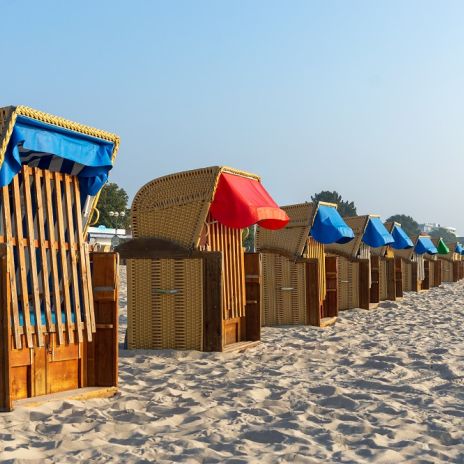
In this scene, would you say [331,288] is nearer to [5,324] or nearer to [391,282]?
[391,282]

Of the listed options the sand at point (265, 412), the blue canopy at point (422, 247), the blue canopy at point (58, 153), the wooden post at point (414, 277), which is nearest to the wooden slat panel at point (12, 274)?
the blue canopy at point (58, 153)

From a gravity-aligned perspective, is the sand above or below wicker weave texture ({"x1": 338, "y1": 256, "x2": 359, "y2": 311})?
below

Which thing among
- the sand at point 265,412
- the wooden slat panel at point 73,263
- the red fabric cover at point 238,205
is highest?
the red fabric cover at point 238,205

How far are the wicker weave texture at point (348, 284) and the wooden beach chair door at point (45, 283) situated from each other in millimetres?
9533

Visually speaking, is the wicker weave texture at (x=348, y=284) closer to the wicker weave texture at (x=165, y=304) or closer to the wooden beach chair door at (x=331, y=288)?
the wooden beach chair door at (x=331, y=288)

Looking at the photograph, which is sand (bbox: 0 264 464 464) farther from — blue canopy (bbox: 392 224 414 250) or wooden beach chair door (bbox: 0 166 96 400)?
blue canopy (bbox: 392 224 414 250)

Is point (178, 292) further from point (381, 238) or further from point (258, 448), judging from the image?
point (381, 238)

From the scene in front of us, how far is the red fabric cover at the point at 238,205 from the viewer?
8.02m

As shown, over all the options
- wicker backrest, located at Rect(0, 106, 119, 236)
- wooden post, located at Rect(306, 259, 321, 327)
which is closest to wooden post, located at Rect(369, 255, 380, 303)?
wooden post, located at Rect(306, 259, 321, 327)

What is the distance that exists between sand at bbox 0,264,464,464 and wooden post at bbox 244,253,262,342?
644mm

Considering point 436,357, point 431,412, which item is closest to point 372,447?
point 431,412

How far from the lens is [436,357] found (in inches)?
305

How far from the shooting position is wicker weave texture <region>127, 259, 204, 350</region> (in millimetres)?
8148

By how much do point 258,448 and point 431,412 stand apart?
5.30 ft
